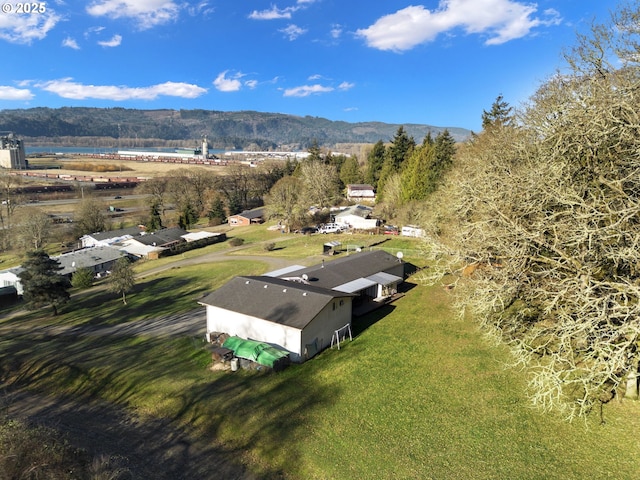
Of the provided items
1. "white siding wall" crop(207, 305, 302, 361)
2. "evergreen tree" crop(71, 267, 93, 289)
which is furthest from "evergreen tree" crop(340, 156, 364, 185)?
"white siding wall" crop(207, 305, 302, 361)

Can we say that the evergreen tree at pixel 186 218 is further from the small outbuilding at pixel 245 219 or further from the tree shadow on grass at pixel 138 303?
the tree shadow on grass at pixel 138 303

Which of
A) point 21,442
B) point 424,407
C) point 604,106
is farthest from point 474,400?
point 21,442

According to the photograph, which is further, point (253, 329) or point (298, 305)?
point (253, 329)

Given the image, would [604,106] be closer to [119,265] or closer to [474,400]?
[474,400]

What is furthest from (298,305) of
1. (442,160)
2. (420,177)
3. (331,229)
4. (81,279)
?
(331,229)

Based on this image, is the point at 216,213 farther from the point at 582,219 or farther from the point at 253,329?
the point at 582,219

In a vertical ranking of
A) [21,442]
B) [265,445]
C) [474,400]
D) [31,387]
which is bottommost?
[31,387]
